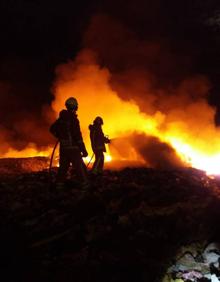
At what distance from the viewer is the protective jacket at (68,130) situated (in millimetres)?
10945

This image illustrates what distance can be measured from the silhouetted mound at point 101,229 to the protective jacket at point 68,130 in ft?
3.78

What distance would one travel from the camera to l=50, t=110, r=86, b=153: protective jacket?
10945mm

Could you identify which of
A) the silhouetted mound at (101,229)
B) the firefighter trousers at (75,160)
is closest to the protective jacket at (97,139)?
the silhouetted mound at (101,229)

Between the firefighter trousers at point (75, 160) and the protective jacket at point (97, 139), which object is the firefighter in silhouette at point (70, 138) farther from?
the protective jacket at point (97, 139)

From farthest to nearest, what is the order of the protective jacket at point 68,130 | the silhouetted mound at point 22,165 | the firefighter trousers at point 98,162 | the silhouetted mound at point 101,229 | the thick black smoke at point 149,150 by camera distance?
the thick black smoke at point 149,150
the silhouetted mound at point 22,165
the firefighter trousers at point 98,162
the protective jacket at point 68,130
the silhouetted mound at point 101,229

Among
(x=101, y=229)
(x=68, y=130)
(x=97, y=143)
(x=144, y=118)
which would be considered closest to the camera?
(x=101, y=229)

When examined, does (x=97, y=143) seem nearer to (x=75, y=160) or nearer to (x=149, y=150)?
(x=75, y=160)

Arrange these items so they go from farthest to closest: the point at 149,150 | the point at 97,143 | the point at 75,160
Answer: the point at 149,150 < the point at 97,143 < the point at 75,160

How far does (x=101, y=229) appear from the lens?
8.45 metres

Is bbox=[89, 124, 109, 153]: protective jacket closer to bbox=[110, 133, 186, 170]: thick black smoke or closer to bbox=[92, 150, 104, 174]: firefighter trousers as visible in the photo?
bbox=[92, 150, 104, 174]: firefighter trousers

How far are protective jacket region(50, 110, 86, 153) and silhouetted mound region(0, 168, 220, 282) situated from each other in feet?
3.78

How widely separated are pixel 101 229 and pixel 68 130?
340cm

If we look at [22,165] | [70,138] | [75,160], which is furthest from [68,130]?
[22,165]

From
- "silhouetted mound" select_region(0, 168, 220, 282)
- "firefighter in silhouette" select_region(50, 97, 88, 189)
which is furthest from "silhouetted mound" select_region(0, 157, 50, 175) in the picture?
"firefighter in silhouette" select_region(50, 97, 88, 189)
